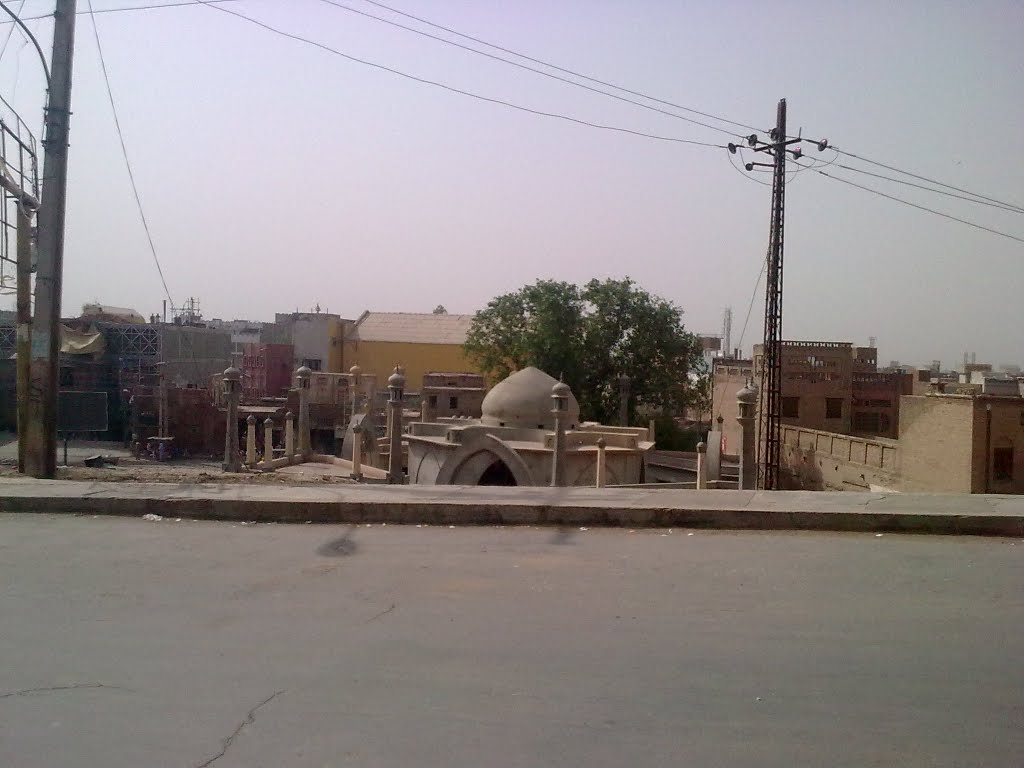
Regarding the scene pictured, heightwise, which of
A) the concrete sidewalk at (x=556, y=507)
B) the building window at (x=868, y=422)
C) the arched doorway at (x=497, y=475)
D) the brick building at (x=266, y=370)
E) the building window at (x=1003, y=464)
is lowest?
the arched doorway at (x=497, y=475)

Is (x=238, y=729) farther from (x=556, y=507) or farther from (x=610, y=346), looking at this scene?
(x=610, y=346)

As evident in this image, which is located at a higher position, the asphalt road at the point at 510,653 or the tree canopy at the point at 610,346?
the tree canopy at the point at 610,346

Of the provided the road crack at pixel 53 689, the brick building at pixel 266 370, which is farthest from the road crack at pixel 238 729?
the brick building at pixel 266 370

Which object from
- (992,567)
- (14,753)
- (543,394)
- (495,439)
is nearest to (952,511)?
(992,567)

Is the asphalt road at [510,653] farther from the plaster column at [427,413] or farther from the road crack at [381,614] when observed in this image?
the plaster column at [427,413]

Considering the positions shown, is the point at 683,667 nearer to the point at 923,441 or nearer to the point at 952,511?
the point at 952,511

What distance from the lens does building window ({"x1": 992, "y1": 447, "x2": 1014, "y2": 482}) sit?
23.9 meters

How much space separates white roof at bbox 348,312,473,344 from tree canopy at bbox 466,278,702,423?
18.6m

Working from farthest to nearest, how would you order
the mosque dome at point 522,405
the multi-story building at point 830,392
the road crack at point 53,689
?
the multi-story building at point 830,392 < the mosque dome at point 522,405 < the road crack at point 53,689

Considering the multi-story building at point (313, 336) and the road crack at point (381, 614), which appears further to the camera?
the multi-story building at point (313, 336)

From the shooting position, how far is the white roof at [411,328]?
56.8 metres

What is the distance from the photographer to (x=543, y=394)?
25688 mm

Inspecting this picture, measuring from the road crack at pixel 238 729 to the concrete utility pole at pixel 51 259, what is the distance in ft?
26.5

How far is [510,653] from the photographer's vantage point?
3.82m
